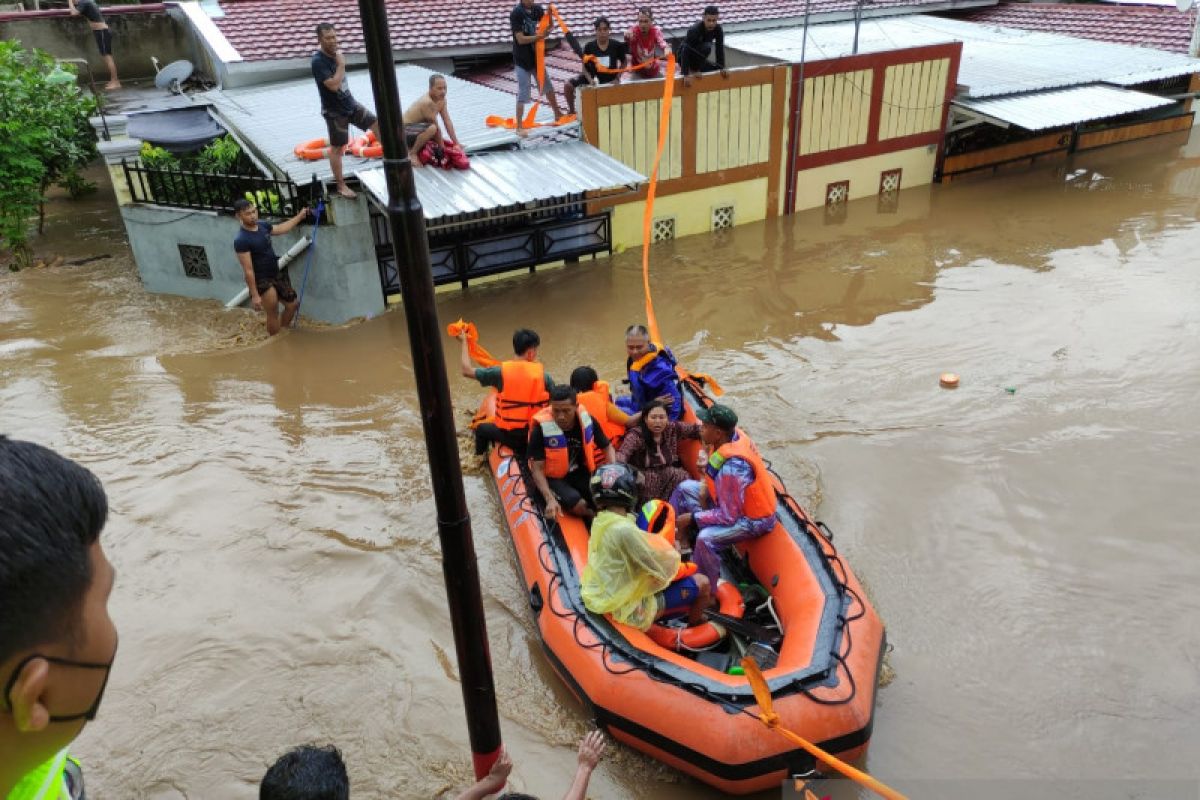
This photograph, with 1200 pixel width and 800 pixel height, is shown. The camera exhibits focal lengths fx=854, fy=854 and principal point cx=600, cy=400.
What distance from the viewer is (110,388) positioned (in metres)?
8.77

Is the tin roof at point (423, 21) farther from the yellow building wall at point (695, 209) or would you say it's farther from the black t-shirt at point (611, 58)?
the black t-shirt at point (611, 58)

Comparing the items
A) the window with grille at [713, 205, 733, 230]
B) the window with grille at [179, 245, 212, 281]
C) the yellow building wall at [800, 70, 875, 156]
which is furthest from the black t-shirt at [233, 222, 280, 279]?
the yellow building wall at [800, 70, 875, 156]

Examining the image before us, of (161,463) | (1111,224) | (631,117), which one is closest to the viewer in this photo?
(161,463)

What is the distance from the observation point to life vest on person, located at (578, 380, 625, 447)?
636 cm

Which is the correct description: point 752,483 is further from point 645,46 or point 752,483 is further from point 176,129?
point 176,129

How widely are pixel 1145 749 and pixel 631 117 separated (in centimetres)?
894

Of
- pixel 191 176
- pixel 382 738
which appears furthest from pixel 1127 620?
pixel 191 176

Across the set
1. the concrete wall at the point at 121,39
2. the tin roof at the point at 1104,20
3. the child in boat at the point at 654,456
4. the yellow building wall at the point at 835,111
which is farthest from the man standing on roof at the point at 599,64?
the tin roof at the point at 1104,20

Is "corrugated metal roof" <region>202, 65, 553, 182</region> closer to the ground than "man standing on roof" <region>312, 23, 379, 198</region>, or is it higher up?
closer to the ground

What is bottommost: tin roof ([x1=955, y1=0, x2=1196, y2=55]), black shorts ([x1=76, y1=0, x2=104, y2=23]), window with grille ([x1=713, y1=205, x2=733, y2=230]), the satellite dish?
window with grille ([x1=713, y1=205, x2=733, y2=230])

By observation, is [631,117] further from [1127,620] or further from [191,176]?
[1127,620]

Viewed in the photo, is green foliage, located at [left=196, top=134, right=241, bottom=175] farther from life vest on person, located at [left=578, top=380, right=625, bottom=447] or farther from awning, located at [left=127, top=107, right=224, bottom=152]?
life vest on person, located at [left=578, top=380, right=625, bottom=447]

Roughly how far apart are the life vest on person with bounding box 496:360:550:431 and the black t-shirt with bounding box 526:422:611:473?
1.60 feet

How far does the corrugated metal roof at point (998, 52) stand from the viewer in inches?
547
